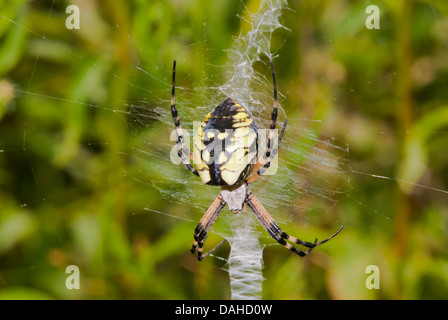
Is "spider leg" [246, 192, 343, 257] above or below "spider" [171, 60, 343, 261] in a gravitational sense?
below

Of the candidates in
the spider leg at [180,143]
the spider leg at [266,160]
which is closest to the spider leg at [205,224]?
the spider leg at [180,143]

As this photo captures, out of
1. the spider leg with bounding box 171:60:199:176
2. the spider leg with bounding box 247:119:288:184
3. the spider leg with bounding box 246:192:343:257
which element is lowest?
the spider leg with bounding box 246:192:343:257

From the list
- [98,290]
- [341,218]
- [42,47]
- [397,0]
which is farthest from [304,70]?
[98,290]

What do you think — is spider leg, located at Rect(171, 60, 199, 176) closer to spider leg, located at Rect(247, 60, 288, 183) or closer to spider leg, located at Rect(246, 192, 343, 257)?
spider leg, located at Rect(247, 60, 288, 183)

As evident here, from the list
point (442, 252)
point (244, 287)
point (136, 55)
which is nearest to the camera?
point (136, 55)

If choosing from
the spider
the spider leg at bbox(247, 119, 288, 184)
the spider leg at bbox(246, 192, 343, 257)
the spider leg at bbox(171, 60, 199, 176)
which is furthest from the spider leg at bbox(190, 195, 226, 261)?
the spider leg at bbox(247, 119, 288, 184)

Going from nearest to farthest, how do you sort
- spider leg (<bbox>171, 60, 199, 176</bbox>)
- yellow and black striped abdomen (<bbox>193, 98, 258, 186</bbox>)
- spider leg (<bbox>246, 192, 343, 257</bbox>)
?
yellow and black striped abdomen (<bbox>193, 98, 258, 186</bbox>) < spider leg (<bbox>171, 60, 199, 176</bbox>) < spider leg (<bbox>246, 192, 343, 257</bbox>)

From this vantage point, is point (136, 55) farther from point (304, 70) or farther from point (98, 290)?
point (98, 290)
